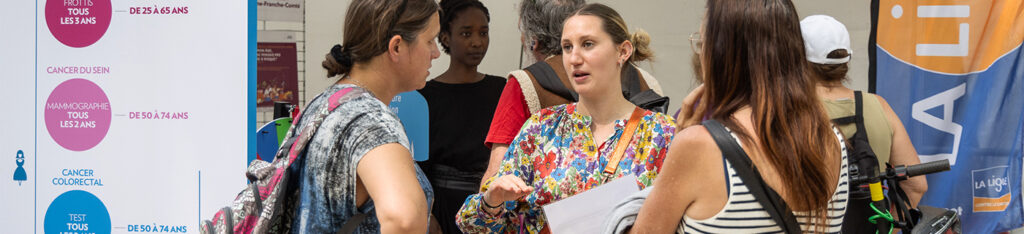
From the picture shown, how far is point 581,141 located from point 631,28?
6.34ft

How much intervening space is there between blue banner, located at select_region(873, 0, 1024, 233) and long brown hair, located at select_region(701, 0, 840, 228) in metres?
2.33

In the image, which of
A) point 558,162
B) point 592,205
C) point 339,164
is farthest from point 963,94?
point 339,164

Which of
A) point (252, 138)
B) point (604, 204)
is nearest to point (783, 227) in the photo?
point (604, 204)

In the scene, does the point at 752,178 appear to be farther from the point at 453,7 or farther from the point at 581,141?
the point at 453,7

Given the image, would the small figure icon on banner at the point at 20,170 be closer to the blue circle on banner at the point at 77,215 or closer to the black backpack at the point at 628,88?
the blue circle on banner at the point at 77,215

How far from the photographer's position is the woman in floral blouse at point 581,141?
233 cm

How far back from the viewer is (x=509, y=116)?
2.83m

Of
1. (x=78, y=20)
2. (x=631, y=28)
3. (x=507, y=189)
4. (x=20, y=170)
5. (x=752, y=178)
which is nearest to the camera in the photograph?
(x=752, y=178)

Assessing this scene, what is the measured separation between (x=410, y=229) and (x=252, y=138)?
5.03 feet

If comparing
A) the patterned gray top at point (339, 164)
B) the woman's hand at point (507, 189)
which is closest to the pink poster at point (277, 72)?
the woman's hand at point (507, 189)

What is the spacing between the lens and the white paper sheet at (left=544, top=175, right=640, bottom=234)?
2.15 metres

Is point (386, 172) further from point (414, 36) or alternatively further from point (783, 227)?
point (783, 227)

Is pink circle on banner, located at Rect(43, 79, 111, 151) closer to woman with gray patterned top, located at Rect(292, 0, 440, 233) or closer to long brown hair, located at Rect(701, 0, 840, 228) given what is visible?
woman with gray patterned top, located at Rect(292, 0, 440, 233)

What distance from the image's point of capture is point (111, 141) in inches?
127
